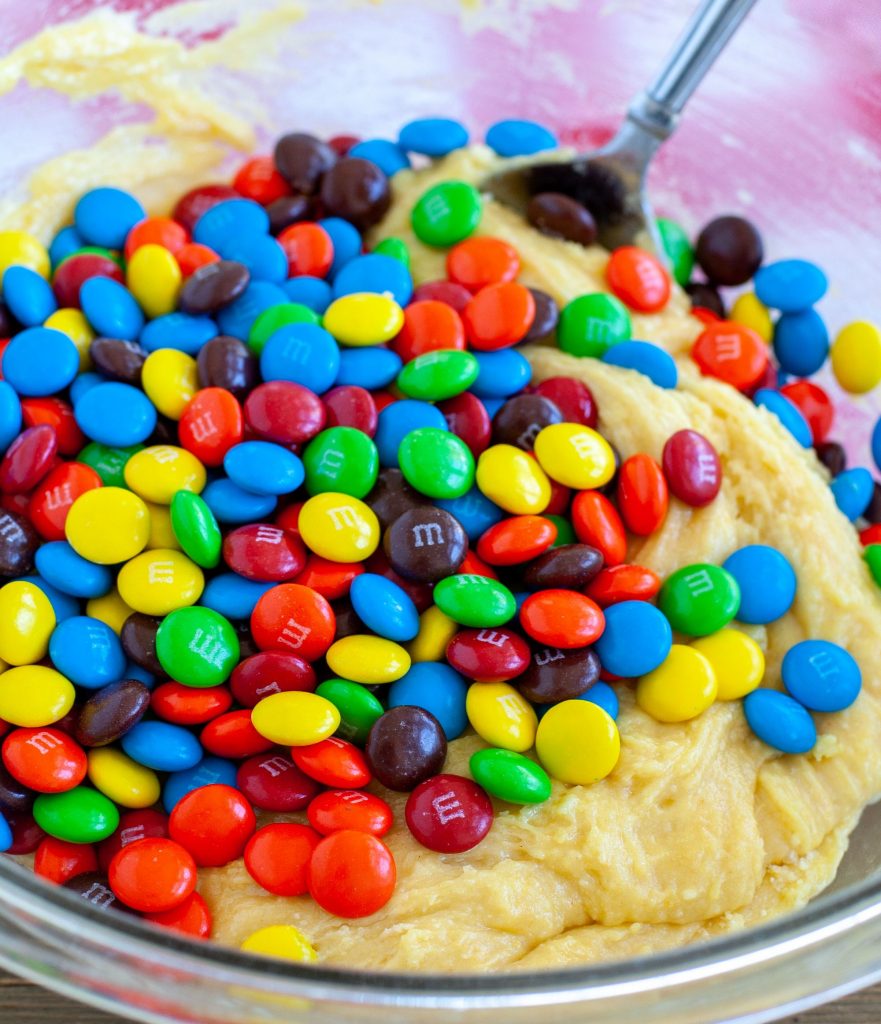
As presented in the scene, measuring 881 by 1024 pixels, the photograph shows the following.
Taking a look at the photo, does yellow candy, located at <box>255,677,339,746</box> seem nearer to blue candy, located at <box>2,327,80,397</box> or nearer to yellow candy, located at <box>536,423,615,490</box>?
yellow candy, located at <box>536,423,615,490</box>

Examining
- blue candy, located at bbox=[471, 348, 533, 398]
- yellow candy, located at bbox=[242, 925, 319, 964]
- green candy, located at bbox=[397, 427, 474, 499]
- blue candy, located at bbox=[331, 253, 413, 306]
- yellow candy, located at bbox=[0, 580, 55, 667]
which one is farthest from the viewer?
blue candy, located at bbox=[331, 253, 413, 306]

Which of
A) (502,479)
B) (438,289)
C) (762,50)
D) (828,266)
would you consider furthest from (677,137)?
(502,479)

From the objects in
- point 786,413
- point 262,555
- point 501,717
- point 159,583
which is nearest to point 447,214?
point 786,413

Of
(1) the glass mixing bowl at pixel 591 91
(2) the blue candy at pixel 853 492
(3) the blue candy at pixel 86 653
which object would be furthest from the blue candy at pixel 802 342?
(3) the blue candy at pixel 86 653

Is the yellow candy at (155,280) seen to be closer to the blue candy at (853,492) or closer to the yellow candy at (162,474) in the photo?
the yellow candy at (162,474)

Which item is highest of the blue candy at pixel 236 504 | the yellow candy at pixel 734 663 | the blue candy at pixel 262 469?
the yellow candy at pixel 734 663

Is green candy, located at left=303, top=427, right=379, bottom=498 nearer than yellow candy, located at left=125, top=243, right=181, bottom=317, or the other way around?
green candy, located at left=303, top=427, right=379, bottom=498

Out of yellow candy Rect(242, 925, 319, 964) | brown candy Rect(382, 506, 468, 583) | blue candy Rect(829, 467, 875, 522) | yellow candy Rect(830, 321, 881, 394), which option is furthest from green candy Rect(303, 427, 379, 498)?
yellow candy Rect(830, 321, 881, 394)
